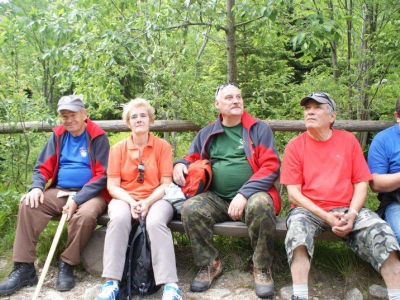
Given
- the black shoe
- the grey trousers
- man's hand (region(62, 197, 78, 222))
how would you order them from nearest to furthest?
the grey trousers
the black shoe
man's hand (region(62, 197, 78, 222))

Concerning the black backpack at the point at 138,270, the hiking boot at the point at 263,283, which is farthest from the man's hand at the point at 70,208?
the hiking boot at the point at 263,283

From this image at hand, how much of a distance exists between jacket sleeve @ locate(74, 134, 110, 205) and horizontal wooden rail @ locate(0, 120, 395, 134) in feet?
2.89

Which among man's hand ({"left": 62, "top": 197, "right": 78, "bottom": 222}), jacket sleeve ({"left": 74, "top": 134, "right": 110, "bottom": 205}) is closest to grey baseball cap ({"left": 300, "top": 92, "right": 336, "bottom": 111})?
jacket sleeve ({"left": 74, "top": 134, "right": 110, "bottom": 205})

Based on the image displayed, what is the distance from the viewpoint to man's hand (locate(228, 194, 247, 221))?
3.61 meters

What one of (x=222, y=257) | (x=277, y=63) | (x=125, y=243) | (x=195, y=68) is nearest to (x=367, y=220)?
(x=222, y=257)

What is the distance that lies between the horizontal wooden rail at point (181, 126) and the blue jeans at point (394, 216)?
1.56 metres

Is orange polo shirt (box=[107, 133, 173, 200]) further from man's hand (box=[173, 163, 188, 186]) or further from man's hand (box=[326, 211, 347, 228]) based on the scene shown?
man's hand (box=[326, 211, 347, 228])

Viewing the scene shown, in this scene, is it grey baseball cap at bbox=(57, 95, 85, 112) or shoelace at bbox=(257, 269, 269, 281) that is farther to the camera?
grey baseball cap at bbox=(57, 95, 85, 112)

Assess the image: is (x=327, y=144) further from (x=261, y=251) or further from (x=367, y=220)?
(x=261, y=251)

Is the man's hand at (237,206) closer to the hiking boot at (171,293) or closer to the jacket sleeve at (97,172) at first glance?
the hiking boot at (171,293)

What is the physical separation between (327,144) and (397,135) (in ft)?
2.07

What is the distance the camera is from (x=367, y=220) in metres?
3.23

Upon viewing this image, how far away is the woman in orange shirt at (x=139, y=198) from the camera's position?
3398mm

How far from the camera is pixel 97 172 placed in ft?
13.6
